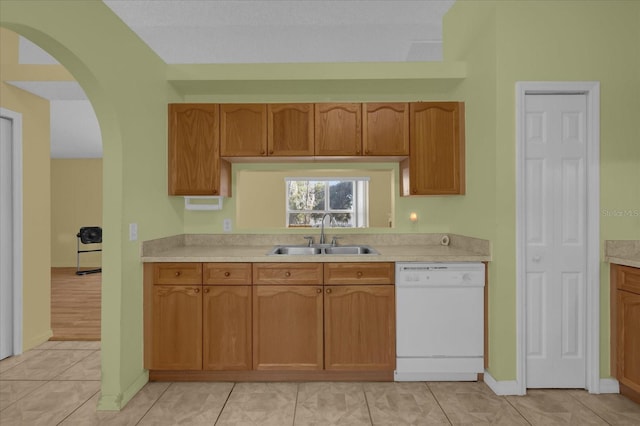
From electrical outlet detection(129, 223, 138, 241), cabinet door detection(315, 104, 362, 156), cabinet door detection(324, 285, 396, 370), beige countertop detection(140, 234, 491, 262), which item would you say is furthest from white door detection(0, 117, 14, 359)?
cabinet door detection(324, 285, 396, 370)

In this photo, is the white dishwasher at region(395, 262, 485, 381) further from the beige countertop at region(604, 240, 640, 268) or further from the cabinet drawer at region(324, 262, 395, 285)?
the beige countertop at region(604, 240, 640, 268)

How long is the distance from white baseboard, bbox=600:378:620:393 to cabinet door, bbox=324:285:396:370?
4.53ft

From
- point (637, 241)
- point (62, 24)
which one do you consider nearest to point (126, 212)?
point (62, 24)

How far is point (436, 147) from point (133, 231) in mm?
2350

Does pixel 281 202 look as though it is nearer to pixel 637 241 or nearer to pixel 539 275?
pixel 539 275

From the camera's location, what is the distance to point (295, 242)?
333 centimetres

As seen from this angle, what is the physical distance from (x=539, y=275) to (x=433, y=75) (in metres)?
1.68

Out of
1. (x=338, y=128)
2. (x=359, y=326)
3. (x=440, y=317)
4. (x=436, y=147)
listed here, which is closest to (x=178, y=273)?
(x=359, y=326)

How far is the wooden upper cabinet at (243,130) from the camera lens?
118 inches

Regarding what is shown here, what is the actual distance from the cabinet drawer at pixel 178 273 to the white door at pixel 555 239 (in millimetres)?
2289

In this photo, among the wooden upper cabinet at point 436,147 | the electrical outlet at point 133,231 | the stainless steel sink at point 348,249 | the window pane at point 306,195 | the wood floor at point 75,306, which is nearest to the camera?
the electrical outlet at point 133,231

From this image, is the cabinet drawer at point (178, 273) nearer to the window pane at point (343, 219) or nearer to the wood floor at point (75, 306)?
the wood floor at point (75, 306)

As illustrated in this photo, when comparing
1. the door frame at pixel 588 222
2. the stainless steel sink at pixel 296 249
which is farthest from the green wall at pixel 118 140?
the door frame at pixel 588 222

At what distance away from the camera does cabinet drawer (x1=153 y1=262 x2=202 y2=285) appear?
8.61 feet
